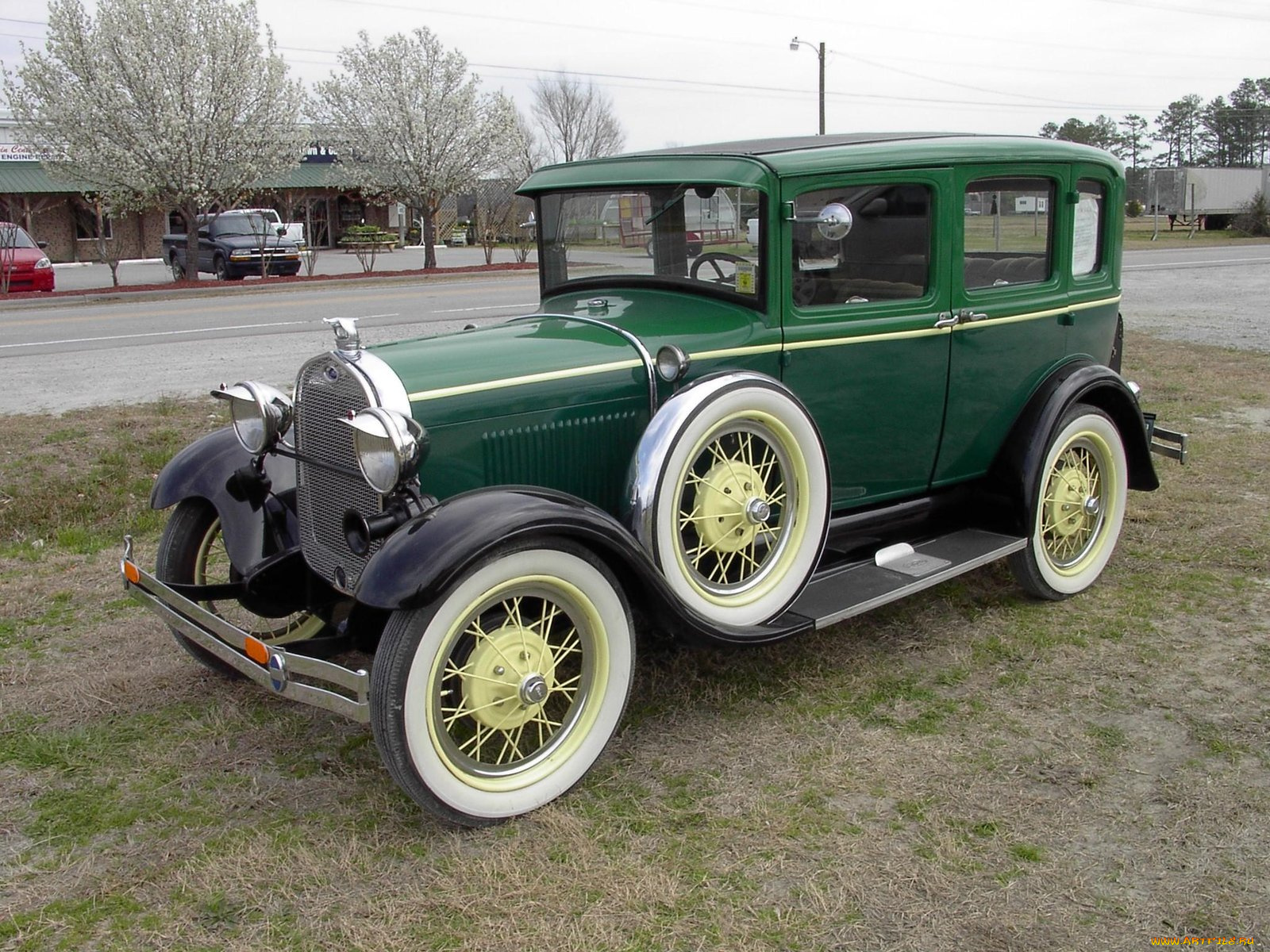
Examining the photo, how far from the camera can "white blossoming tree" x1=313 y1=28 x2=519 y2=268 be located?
85.0 feet

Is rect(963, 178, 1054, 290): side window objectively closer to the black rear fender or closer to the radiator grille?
the black rear fender

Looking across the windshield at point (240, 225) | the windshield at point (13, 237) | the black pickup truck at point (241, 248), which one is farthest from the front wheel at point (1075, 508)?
the windshield at point (240, 225)

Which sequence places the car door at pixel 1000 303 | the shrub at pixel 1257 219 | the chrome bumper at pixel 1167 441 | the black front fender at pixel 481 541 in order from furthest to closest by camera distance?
the shrub at pixel 1257 219
the chrome bumper at pixel 1167 441
the car door at pixel 1000 303
the black front fender at pixel 481 541

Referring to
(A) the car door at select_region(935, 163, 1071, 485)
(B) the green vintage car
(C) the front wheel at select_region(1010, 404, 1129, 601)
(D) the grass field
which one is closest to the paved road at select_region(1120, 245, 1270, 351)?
(C) the front wheel at select_region(1010, 404, 1129, 601)

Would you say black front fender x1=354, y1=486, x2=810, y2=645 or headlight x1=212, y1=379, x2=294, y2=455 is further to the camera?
headlight x1=212, y1=379, x2=294, y2=455

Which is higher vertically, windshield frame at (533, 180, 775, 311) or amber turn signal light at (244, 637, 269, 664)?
windshield frame at (533, 180, 775, 311)

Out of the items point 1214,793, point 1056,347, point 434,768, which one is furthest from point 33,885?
point 1056,347

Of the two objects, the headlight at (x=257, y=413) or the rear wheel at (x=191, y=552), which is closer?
the headlight at (x=257, y=413)

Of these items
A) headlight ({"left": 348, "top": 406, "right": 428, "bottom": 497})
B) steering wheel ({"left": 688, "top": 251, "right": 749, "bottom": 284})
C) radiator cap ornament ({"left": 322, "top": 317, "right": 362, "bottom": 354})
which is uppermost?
steering wheel ({"left": 688, "top": 251, "right": 749, "bottom": 284})

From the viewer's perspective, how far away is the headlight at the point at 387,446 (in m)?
2.92

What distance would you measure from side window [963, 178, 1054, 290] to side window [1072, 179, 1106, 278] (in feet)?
0.58

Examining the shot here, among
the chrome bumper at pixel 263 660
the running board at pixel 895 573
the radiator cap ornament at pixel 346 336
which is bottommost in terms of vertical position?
the running board at pixel 895 573

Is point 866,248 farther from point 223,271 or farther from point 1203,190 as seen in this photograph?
point 1203,190

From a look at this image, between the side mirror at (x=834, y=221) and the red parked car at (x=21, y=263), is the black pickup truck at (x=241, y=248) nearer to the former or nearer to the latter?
the red parked car at (x=21, y=263)
